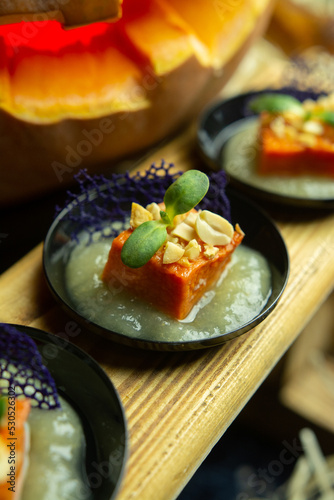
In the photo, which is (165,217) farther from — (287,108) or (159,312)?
(287,108)

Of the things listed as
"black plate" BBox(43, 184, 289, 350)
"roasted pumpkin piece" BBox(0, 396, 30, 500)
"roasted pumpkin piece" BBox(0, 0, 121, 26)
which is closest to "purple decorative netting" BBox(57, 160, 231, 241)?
"black plate" BBox(43, 184, 289, 350)

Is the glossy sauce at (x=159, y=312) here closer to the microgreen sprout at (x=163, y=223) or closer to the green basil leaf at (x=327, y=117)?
the microgreen sprout at (x=163, y=223)

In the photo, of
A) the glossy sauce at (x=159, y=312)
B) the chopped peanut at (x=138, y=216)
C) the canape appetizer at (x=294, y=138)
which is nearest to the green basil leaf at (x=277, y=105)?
the canape appetizer at (x=294, y=138)

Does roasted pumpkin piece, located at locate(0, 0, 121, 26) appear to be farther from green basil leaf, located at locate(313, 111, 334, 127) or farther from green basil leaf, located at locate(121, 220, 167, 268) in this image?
green basil leaf, located at locate(313, 111, 334, 127)

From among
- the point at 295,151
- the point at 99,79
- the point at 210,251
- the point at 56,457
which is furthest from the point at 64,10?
the point at 56,457

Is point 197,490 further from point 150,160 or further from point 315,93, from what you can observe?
point 315,93
